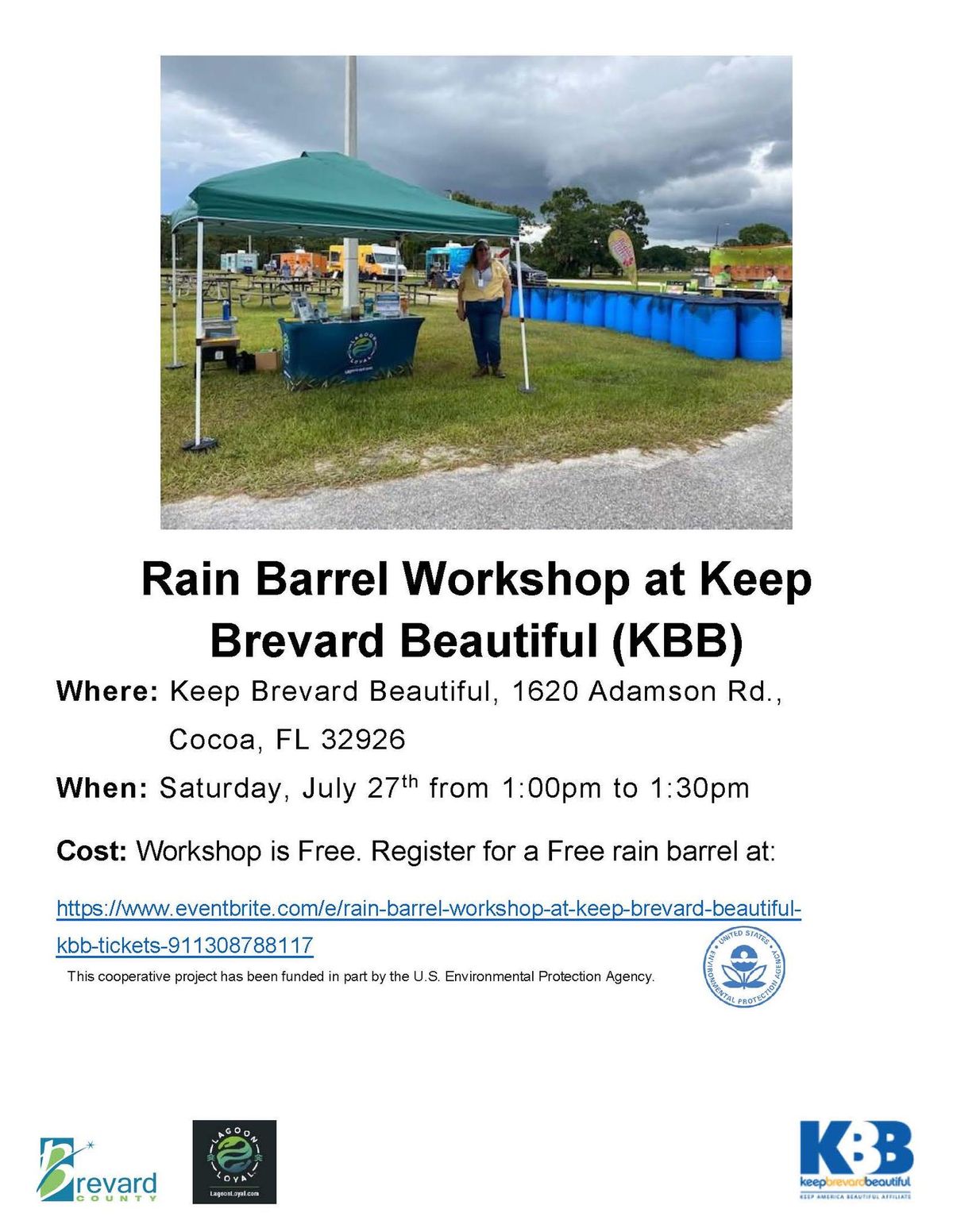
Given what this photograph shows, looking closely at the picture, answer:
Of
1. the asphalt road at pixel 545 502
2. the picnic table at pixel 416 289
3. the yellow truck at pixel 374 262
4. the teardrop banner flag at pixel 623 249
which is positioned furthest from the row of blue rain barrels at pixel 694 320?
the yellow truck at pixel 374 262

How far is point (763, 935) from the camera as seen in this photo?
105 inches

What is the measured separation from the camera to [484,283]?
880 centimetres

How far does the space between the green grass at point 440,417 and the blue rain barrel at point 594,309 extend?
239 inches

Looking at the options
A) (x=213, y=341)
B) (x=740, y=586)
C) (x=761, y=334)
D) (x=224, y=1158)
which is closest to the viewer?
(x=224, y=1158)

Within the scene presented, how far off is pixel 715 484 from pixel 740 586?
2370mm

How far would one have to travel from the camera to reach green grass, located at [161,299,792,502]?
536 cm

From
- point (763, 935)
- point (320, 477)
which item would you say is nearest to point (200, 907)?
point (763, 935)

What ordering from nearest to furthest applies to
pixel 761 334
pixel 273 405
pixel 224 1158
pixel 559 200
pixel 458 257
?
1. pixel 224 1158
2. pixel 273 405
3. pixel 761 334
4. pixel 559 200
5. pixel 458 257

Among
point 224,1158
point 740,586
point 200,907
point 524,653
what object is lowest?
point 224,1158

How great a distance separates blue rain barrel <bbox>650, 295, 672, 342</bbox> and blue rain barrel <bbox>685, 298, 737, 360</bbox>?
1805 mm

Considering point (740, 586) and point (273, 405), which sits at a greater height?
point (273, 405)

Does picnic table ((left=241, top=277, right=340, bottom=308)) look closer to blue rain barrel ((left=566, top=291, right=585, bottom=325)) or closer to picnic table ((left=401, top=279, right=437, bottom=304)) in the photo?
picnic table ((left=401, top=279, right=437, bottom=304))

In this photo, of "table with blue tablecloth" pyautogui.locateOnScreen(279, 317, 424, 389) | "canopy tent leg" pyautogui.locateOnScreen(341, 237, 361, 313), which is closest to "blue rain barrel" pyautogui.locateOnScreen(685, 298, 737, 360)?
"table with blue tablecloth" pyautogui.locateOnScreen(279, 317, 424, 389)

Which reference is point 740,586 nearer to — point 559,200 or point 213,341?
point 213,341
